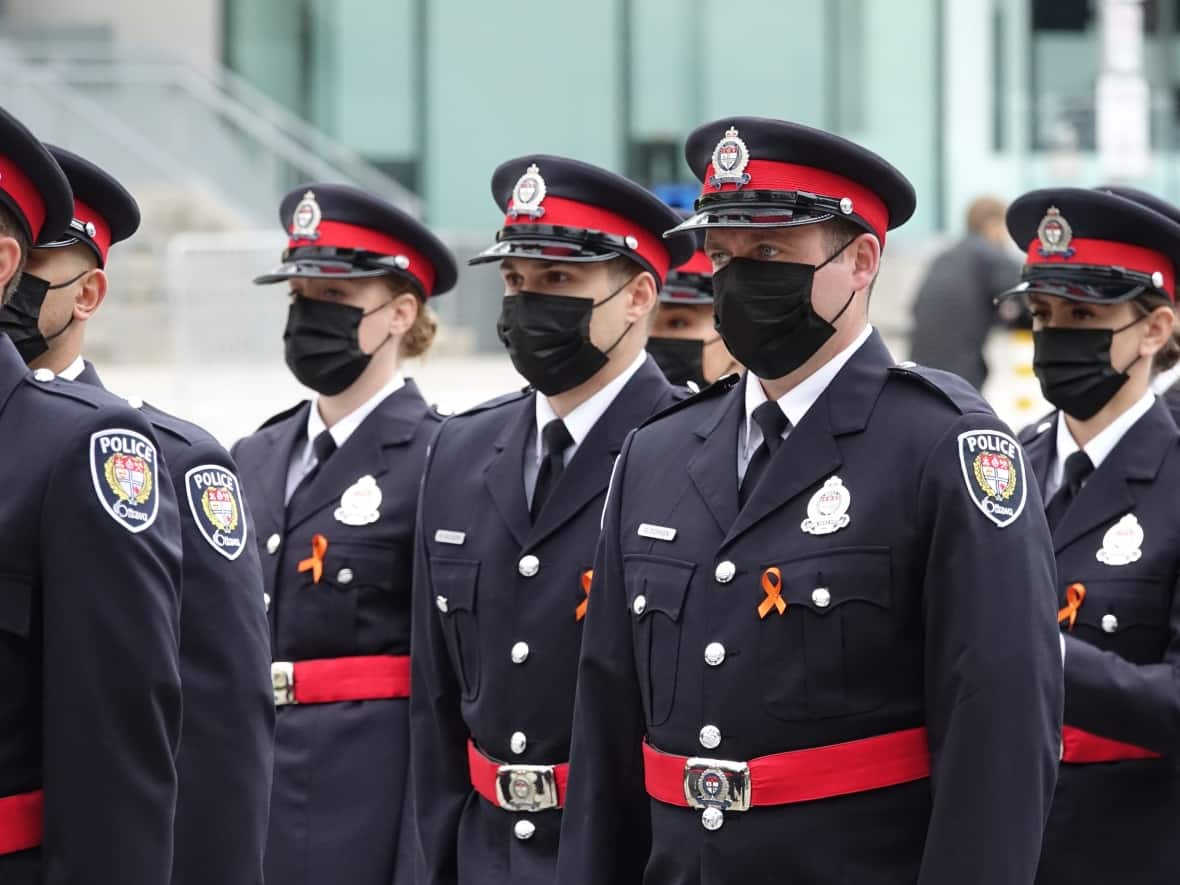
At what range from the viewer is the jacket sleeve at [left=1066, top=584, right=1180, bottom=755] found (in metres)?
4.52

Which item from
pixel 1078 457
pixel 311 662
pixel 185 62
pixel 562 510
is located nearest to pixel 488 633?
pixel 562 510

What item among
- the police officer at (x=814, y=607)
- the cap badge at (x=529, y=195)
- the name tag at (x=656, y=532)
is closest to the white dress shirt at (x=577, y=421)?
the cap badge at (x=529, y=195)

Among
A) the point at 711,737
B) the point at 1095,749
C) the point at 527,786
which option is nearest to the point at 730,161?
the point at 711,737

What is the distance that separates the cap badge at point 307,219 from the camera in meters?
5.90

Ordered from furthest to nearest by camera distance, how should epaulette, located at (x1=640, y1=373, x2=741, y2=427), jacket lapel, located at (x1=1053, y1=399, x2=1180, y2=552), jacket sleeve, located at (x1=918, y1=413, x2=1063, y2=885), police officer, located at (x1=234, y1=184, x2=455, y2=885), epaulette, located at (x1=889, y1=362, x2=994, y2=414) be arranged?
1. police officer, located at (x1=234, y1=184, x2=455, y2=885)
2. jacket lapel, located at (x1=1053, y1=399, x2=1180, y2=552)
3. epaulette, located at (x1=640, y1=373, x2=741, y2=427)
4. epaulette, located at (x1=889, y1=362, x2=994, y2=414)
5. jacket sleeve, located at (x1=918, y1=413, x2=1063, y2=885)

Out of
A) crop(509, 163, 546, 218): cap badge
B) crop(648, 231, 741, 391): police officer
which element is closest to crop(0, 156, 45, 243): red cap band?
crop(509, 163, 546, 218): cap badge

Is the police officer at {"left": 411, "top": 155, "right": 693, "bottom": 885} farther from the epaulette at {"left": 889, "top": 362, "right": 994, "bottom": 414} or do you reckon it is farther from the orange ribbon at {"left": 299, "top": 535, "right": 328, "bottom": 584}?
the epaulette at {"left": 889, "top": 362, "right": 994, "bottom": 414}

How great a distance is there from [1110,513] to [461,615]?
1.51 metres

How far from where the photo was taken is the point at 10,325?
3867mm

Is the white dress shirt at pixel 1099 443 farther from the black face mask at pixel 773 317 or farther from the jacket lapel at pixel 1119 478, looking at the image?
the black face mask at pixel 773 317

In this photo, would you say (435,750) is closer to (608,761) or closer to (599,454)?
(599,454)

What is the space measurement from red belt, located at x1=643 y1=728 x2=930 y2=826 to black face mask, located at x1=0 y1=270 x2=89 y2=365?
1443 millimetres

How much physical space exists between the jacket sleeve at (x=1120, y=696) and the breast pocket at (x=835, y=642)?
4.00ft

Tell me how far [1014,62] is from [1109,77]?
11424 mm
